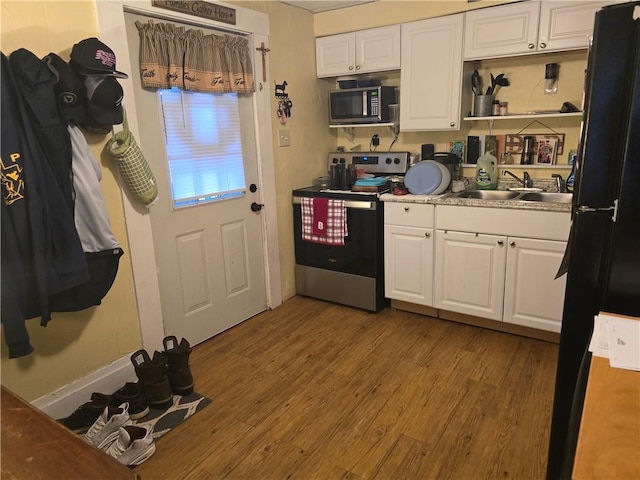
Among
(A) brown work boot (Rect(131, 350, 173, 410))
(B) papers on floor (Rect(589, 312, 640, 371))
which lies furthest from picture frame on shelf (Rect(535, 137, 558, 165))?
(A) brown work boot (Rect(131, 350, 173, 410))

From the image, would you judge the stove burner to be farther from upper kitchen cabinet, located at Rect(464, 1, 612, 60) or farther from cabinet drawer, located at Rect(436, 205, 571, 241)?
upper kitchen cabinet, located at Rect(464, 1, 612, 60)

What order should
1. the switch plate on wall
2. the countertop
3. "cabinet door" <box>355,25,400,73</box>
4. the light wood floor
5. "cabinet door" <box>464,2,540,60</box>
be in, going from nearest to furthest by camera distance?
the light wood floor < the countertop < "cabinet door" <box>464,2,540,60</box> < "cabinet door" <box>355,25,400,73</box> < the switch plate on wall

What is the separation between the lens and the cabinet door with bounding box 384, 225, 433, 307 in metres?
3.11

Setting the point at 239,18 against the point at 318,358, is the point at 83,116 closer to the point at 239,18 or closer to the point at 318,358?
the point at 239,18

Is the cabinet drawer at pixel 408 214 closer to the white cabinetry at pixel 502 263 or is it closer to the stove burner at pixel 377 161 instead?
the white cabinetry at pixel 502 263

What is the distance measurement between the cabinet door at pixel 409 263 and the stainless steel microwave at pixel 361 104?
0.92 meters

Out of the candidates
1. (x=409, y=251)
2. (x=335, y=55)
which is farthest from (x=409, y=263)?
(x=335, y=55)

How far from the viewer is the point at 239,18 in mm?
2893

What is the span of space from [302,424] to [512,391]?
44.7 inches

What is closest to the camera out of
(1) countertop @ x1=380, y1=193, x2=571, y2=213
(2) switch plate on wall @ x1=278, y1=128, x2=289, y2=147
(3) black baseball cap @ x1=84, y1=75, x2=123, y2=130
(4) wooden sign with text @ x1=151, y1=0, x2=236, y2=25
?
(3) black baseball cap @ x1=84, y1=75, x2=123, y2=130

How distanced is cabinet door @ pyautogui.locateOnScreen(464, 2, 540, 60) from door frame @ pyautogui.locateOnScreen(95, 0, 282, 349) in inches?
55.5

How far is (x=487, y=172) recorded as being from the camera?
3133 millimetres

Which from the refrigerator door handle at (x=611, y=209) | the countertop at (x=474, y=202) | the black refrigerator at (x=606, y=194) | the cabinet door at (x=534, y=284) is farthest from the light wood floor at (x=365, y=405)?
the refrigerator door handle at (x=611, y=209)

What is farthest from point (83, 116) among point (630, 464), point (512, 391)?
point (512, 391)
